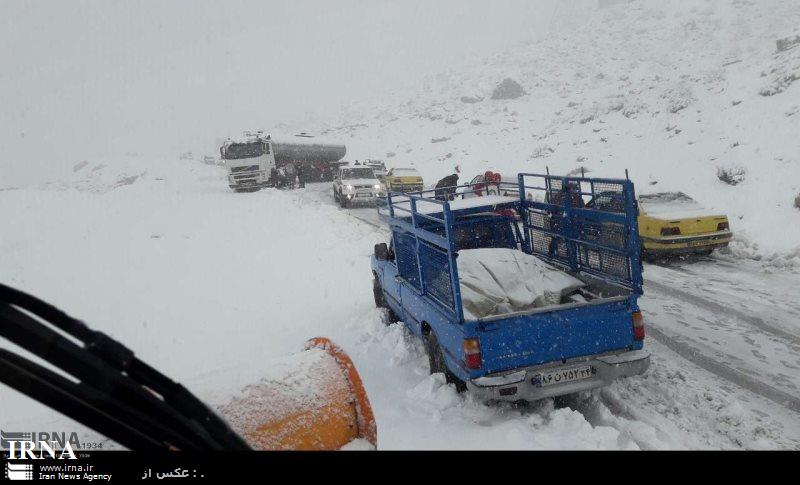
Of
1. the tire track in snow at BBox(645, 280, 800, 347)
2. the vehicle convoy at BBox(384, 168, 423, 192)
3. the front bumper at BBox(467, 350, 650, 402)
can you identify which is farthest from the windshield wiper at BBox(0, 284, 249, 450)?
the vehicle convoy at BBox(384, 168, 423, 192)

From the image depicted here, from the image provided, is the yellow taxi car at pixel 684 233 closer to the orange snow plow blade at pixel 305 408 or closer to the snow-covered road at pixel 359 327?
the snow-covered road at pixel 359 327

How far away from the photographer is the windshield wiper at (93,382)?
1.09m

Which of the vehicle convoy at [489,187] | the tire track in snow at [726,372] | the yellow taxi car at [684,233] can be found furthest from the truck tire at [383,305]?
the yellow taxi car at [684,233]

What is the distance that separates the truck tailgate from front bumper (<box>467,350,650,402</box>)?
0.08 metres

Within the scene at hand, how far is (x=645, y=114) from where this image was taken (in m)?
29.1

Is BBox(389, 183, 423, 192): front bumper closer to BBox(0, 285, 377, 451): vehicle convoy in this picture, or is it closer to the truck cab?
the truck cab

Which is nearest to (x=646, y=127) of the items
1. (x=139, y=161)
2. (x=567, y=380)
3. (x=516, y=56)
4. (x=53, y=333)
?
(x=567, y=380)

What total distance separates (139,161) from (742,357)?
57.0 m

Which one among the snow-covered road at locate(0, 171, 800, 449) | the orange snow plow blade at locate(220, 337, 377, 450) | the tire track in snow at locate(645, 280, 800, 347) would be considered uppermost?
the orange snow plow blade at locate(220, 337, 377, 450)

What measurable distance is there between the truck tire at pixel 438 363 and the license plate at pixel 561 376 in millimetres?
948

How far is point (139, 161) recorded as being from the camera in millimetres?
51750

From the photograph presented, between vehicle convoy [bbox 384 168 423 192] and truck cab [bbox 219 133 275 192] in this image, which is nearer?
vehicle convoy [bbox 384 168 423 192]

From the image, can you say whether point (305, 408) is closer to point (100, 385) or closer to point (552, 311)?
point (100, 385)

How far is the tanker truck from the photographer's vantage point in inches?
1046
